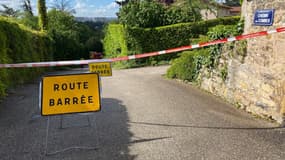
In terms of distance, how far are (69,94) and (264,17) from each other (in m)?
3.92

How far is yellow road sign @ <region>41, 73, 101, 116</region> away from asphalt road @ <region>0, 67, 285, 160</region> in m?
0.42

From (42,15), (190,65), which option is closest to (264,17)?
(190,65)

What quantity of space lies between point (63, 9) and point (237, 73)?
36482mm

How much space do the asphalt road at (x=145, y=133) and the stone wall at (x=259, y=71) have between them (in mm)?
278

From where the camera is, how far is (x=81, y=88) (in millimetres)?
4699

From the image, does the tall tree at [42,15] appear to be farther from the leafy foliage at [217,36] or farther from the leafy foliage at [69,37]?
the leafy foliage at [217,36]

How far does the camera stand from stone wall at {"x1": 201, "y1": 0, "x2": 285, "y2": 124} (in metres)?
5.48

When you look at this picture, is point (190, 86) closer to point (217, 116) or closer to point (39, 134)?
point (217, 116)

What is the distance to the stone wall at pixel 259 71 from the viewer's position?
216 inches

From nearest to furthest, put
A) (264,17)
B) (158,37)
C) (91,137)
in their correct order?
(91,137) < (264,17) < (158,37)

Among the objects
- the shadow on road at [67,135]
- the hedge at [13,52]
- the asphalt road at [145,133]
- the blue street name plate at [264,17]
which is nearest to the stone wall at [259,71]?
the blue street name plate at [264,17]

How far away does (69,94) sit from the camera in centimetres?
466

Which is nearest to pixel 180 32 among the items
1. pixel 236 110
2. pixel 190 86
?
pixel 190 86

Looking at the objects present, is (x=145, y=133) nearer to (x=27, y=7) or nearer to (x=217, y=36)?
(x=217, y=36)
